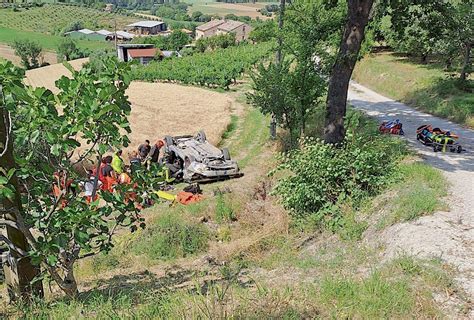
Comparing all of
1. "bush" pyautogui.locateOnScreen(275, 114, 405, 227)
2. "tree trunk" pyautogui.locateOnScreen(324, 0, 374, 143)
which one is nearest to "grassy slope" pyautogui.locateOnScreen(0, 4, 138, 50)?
"tree trunk" pyautogui.locateOnScreen(324, 0, 374, 143)

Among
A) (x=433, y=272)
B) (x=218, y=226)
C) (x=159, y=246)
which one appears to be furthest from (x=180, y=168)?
(x=433, y=272)

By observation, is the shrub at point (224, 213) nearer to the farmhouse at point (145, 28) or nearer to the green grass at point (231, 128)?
the green grass at point (231, 128)

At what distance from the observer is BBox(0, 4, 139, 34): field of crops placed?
121 meters

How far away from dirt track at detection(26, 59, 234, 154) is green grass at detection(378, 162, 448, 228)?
37.9 feet

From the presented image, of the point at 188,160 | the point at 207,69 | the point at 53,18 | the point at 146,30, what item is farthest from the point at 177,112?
the point at 53,18

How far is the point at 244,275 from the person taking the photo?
260 inches

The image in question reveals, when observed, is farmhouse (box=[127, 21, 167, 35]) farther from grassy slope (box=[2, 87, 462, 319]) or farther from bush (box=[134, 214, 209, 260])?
bush (box=[134, 214, 209, 260])

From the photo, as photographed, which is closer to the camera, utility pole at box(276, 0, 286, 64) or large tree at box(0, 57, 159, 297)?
large tree at box(0, 57, 159, 297)

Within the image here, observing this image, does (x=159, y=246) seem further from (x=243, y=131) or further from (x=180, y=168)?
(x=243, y=131)

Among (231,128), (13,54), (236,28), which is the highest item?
(231,128)

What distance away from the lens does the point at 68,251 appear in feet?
16.9

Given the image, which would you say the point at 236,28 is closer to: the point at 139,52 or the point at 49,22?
the point at 139,52

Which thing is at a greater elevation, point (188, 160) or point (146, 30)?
point (188, 160)

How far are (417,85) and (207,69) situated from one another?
74.1 feet
